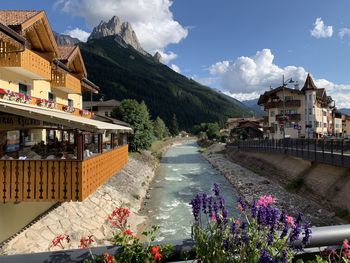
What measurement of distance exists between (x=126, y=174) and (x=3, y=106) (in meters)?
21.7

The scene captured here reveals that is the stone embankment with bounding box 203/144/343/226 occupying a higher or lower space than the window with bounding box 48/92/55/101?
lower

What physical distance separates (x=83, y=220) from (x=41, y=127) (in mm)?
6011

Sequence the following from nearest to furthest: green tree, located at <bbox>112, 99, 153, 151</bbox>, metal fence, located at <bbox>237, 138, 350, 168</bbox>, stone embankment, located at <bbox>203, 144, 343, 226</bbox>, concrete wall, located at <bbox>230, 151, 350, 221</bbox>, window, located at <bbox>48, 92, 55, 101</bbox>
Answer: stone embankment, located at <bbox>203, 144, 343, 226</bbox> → concrete wall, located at <bbox>230, 151, 350, 221</bbox> → metal fence, located at <bbox>237, 138, 350, 168</bbox> → window, located at <bbox>48, 92, 55, 101</bbox> → green tree, located at <bbox>112, 99, 153, 151</bbox>

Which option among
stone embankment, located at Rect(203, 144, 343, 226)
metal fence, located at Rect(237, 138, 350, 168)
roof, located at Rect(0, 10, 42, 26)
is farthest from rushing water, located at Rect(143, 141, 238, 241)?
roof, located at Rect(0, 10, 42, 26)

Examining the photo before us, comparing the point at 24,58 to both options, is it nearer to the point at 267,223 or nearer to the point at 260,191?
the point at 267,223

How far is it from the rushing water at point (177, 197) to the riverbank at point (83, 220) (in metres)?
1.40

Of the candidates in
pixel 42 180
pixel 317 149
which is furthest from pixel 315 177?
pixel 42 180

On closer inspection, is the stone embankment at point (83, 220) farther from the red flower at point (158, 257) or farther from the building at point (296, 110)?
the building at point (296, 110)

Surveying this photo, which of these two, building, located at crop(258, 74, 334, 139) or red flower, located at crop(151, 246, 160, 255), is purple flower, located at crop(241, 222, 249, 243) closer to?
red flower, located at crop(151, 246, 160, 255)

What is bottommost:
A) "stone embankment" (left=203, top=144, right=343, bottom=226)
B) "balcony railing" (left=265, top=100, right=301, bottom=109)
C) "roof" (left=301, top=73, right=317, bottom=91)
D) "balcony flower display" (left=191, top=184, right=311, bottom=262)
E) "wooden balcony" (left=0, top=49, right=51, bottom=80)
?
"stone embankment" (left=203, top=144, right=343, bottom=226)

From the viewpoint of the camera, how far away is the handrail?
328cm

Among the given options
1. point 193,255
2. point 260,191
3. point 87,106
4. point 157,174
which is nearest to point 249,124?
point 87,106

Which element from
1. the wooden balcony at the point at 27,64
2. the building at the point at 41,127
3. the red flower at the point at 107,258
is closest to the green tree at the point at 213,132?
the building at the point at 41,127

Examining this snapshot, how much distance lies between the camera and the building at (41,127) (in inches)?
439
